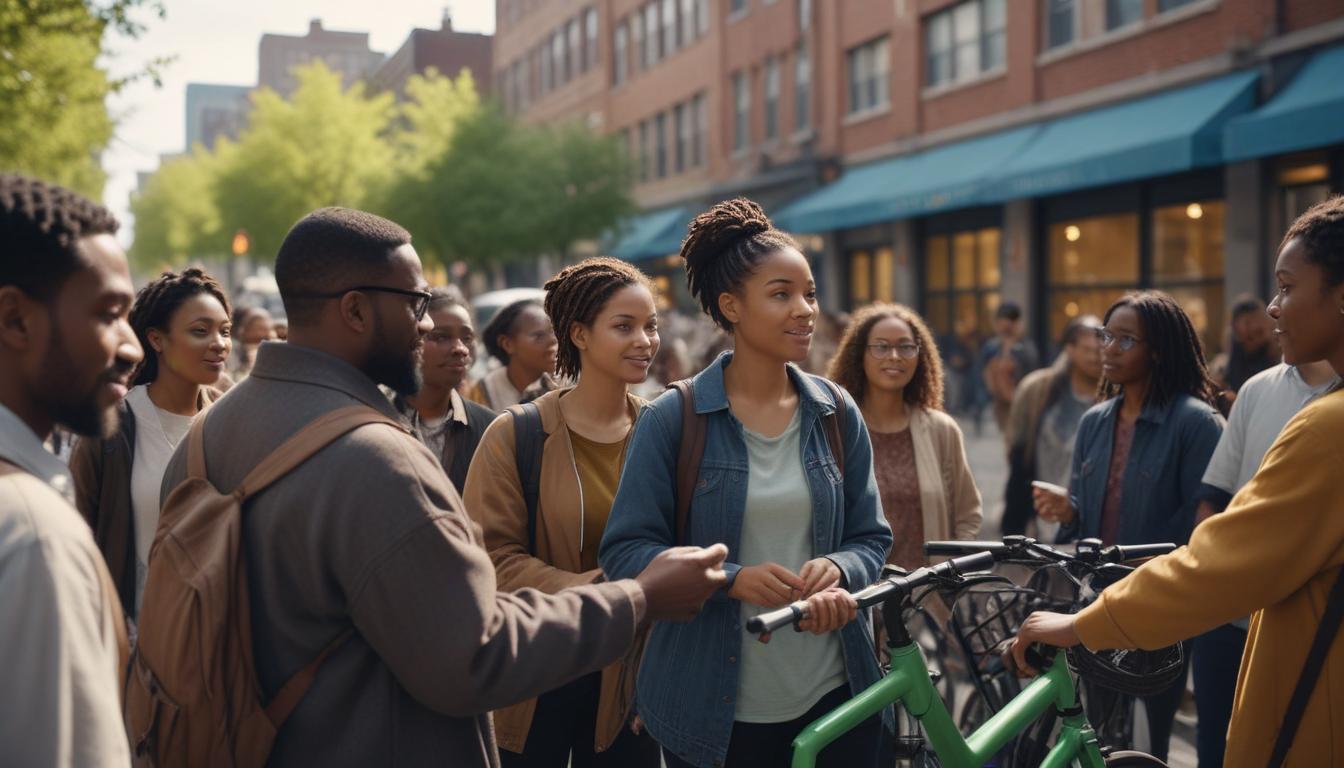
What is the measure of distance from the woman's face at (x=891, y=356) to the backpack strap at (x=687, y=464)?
2.23 metres

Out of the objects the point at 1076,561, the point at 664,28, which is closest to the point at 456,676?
the point at 1076,561

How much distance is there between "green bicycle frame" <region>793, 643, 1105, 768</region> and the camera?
9.14 feet

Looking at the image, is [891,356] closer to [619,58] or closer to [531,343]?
[531,343]

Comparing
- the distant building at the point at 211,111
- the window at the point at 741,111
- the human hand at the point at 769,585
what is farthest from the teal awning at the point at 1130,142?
the distant building at the point at 211,111

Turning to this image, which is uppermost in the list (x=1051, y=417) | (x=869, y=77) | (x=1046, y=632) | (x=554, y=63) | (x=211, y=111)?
(x=211, y=111)

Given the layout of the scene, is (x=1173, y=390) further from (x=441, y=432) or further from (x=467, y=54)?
(x=467, y=54)

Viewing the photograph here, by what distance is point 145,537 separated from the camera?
4.10 m

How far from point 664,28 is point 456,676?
117 ft

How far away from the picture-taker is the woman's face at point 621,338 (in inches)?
160

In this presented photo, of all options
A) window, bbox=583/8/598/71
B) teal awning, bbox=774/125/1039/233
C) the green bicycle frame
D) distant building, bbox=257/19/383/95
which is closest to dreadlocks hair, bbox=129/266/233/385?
the green bicycle frame

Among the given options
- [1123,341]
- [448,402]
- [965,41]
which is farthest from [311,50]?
[1123,341]

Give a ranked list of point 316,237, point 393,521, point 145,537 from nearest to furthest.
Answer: point 393,521, point 316,237, point 145,537

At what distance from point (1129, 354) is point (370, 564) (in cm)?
379

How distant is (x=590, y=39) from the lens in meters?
41.7
